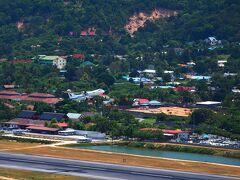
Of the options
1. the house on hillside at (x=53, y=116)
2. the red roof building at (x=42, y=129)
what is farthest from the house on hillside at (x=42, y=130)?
the house on hillside at (x=53, y=116)

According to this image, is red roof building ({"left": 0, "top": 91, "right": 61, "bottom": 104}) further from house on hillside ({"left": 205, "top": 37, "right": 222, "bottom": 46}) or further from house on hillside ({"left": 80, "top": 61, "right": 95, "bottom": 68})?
house on hillside ({"left": 205, "top": 37, "right": 222, "bottom": 46})

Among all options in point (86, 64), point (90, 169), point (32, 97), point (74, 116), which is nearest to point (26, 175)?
point (90, 169)

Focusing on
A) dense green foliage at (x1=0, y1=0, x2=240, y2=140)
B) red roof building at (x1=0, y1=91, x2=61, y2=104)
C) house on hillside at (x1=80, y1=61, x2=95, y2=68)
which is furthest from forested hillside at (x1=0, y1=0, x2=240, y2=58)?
red roof building at (x1=0, y1=91, x2=61, y2=104)

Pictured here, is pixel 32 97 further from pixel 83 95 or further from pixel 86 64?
pixel 86 64

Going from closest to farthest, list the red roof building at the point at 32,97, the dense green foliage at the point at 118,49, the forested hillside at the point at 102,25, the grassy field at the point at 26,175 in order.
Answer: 1. the grassy field at the point at 26,175
2. the red roof building at the point at 32,97
3. the dense green foliage at the point at 118,49
4. the forested hillside at the point at 102,25

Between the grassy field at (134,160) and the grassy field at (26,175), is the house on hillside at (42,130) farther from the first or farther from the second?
the grassy field at (26,175)

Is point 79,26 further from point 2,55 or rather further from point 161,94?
point 161,94
